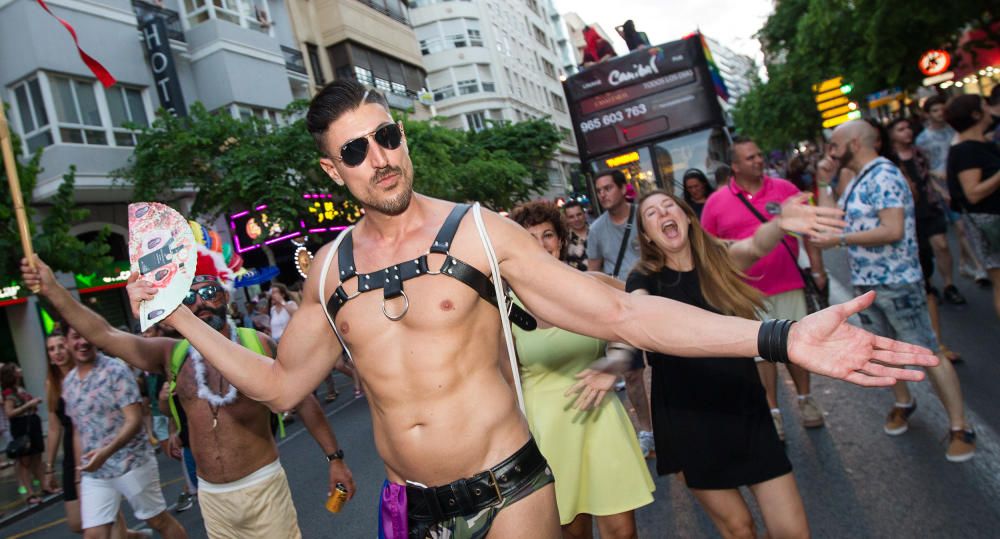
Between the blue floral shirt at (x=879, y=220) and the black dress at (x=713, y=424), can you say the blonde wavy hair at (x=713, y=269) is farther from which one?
the blue floral shirt at (x=879, y=220)

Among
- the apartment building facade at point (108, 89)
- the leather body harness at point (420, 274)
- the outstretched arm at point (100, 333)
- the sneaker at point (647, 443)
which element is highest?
the apartment building facade at point (108, 89)

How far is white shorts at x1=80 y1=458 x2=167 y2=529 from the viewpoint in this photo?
509cm

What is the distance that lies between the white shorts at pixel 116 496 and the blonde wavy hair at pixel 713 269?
377 centimetres

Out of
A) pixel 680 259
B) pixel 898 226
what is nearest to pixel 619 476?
pixel 680 259

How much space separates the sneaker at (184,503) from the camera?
7586mm

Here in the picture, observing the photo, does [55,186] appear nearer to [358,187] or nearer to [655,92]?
[655,92]

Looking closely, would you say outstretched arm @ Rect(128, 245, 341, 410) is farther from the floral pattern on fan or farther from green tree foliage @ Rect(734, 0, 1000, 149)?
green tree foliage @ Rect(734, 0, 1000, 149)

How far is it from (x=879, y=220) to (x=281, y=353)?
12.5 ft

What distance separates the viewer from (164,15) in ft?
72.0

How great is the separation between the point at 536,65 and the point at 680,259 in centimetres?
6542

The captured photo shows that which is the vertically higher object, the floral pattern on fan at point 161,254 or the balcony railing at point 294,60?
the balcony railing at point 294,60

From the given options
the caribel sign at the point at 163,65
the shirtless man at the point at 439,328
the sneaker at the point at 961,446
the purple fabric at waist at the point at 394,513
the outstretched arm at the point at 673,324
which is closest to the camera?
the outstretched arm at the point at 673,324

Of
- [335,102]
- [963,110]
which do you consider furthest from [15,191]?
[963,110]

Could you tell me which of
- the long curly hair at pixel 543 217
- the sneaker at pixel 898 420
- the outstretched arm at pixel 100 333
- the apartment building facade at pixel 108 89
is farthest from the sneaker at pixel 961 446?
the apartment building facade at pixel 108 89
